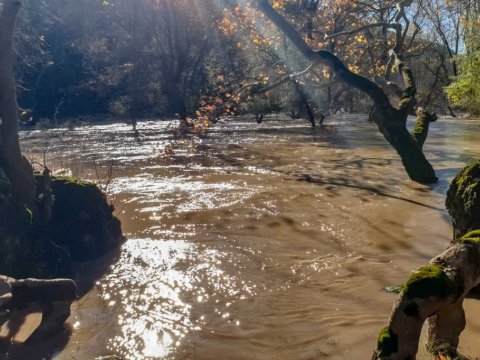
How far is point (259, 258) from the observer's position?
7.59m

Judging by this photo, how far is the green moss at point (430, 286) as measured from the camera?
3311 millimetres

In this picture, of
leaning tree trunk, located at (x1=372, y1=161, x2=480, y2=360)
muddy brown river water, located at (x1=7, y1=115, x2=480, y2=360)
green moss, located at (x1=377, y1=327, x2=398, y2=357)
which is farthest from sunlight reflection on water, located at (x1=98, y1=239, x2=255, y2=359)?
leaning tree trunk, located at (x1=372, y1=161, x2=480, y2=360)

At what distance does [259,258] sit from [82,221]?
3.03 m

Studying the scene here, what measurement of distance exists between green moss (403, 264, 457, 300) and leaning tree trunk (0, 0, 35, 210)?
6.01 m

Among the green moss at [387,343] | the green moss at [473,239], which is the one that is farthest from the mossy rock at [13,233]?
the green moss at [473,239]

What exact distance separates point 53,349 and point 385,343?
351 cm

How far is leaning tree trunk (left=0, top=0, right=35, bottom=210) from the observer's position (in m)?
7.39

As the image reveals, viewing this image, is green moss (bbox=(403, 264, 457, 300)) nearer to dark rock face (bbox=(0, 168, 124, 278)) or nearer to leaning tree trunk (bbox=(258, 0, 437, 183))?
dark rock face (bbox=(0, 168, 124, 278))

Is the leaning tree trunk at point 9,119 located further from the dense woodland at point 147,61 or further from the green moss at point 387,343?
the dense woodland at point 147,61

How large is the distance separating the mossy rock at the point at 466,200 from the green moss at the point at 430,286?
8.43 ft

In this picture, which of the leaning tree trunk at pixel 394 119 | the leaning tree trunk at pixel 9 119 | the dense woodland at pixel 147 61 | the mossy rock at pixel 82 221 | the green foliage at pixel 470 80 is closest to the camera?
the leaning tree trunk at pixel 9 119

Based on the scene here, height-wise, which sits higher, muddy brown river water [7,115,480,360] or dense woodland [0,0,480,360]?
dense woodland [0,0,480,360]

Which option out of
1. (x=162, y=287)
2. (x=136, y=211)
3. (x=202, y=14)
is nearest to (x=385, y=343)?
(x=162, y=287)

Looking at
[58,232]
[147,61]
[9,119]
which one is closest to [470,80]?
[58,232]
